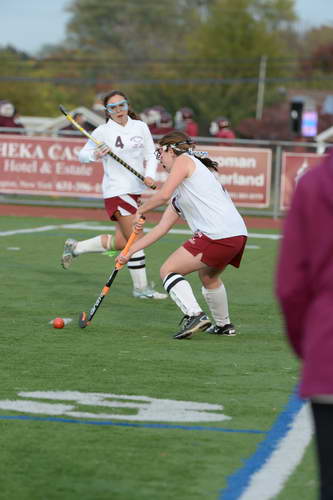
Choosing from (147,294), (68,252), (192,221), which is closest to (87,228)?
(68,252)

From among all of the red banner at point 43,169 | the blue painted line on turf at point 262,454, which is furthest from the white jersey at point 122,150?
the red banner at point 43,169

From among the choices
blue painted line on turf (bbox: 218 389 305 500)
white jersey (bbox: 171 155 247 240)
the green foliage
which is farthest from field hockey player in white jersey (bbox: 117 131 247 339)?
the green foliage

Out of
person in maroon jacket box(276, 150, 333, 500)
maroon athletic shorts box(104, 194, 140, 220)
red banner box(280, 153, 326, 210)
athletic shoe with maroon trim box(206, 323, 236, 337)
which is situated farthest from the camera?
red banner box(280, 153, 326, 210)

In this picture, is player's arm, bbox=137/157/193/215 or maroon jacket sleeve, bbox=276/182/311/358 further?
player's arm, bbox=137/157/193/215

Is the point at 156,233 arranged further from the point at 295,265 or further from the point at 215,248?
the point at 295,265

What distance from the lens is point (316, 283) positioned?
372 cm

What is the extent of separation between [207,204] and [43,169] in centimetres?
1410

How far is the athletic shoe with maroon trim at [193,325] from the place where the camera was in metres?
9.36

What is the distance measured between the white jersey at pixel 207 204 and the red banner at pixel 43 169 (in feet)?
44.5

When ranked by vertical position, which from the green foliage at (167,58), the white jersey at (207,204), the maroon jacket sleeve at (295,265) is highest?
the maroon jacket sleeve at (295,265)

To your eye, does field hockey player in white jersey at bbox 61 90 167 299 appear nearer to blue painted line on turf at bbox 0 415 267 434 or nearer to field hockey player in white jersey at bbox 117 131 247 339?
field hockey player in white jersey at bbox 117 131 247 339

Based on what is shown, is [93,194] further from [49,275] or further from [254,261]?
[49,275]

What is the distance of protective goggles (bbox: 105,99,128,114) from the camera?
1164cm

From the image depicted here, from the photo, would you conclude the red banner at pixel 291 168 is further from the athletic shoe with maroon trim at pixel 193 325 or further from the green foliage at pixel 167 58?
the green foliage at pixel 167 58
